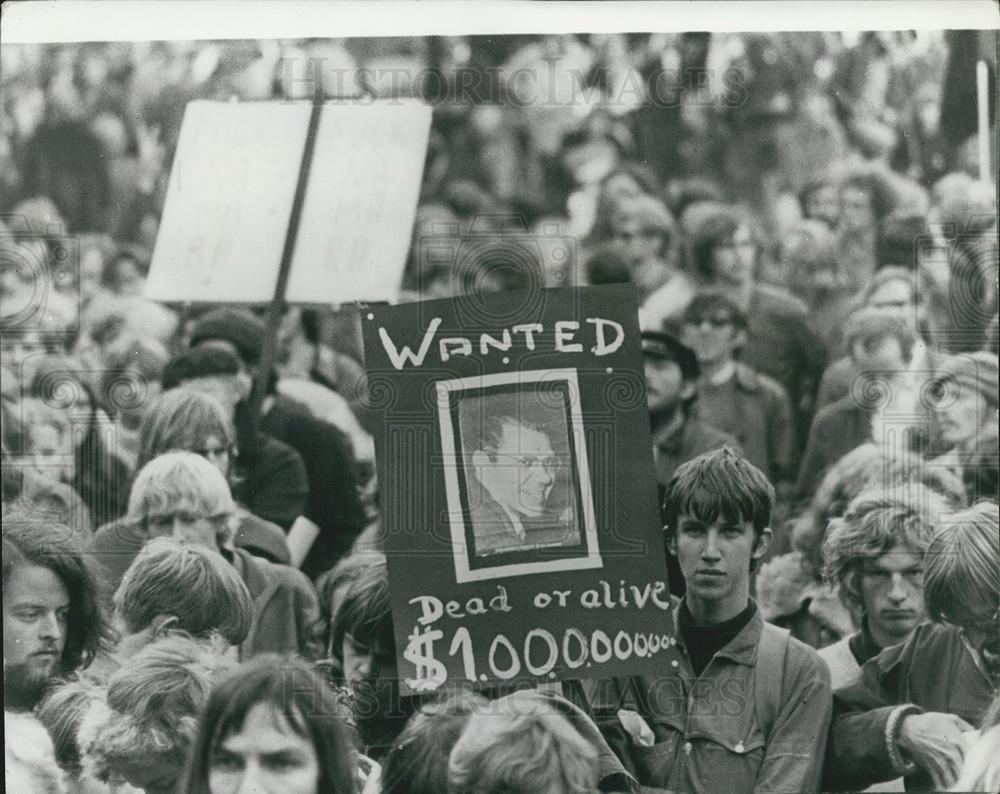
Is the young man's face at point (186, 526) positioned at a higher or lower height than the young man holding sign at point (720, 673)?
higher

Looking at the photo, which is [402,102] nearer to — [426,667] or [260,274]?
[260,274]

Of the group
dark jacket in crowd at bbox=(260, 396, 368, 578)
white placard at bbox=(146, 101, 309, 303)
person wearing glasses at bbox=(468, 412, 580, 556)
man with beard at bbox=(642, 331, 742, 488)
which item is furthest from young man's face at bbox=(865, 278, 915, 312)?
white placard at bbox=(146, 101, 309, 303)

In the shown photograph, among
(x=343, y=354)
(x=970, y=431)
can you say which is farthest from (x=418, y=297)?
(x=970, y=431)

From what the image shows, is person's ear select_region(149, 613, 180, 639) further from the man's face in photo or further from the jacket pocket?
the jacket pocket

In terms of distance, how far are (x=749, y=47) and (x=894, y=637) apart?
1.39 meters

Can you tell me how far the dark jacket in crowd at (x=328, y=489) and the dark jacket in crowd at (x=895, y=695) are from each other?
3.89 ft

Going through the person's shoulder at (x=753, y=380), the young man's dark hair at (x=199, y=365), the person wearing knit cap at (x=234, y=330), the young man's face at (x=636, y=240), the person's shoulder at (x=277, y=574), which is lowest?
the person's shoulder at (x=277, y=574)

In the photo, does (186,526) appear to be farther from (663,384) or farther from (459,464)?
(663,384)

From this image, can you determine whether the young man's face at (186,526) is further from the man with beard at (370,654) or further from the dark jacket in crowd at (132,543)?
the man with beard at (370,654)

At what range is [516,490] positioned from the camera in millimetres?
3955

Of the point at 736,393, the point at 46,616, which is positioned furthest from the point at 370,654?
the point at 736,393

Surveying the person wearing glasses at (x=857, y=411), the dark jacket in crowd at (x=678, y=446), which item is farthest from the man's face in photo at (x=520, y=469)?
the person wearing glasses at (x=857, y=411)

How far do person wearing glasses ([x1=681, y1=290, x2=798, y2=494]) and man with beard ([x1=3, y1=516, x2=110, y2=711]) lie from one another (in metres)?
1.47

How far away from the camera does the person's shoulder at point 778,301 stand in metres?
3.96
